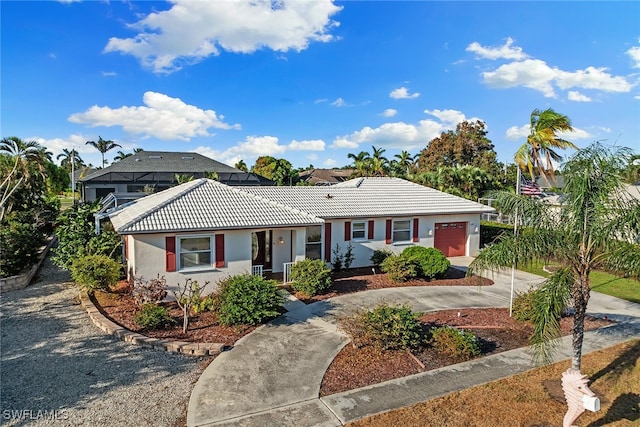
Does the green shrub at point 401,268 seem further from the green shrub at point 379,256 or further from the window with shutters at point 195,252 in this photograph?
the window with shutters at point 195,252

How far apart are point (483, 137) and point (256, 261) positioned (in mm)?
39842

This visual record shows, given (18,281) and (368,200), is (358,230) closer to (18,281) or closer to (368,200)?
(368,200)

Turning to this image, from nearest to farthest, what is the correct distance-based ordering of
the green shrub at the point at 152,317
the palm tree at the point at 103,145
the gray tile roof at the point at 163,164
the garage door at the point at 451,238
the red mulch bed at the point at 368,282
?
the green shrub at the point at 152,317, the red mulch bed at the point at 368,282, the garage door at the point at 451,238, the gray tile roof at the point at 163,164, the palm tree at the point at 103,145

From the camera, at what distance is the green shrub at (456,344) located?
903 centimetres

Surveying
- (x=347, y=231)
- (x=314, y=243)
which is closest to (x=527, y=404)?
(x=314, y=243)

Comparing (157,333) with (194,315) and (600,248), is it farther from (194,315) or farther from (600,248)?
(600,248)

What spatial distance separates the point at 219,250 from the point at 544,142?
13.5 meters

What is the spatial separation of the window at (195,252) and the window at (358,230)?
24.0 ft

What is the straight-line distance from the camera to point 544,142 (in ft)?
51.2

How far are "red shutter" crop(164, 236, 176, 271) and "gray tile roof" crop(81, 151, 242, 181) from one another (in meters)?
27.6

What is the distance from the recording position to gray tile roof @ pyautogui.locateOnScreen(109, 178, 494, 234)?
43.2 feet

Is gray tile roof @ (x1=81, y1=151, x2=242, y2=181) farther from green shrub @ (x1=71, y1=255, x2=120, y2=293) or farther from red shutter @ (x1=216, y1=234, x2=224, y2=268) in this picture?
red shutter @ (x1=216, y1=234, x2=224, y2=268)

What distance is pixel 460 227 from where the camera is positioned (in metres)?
21.4

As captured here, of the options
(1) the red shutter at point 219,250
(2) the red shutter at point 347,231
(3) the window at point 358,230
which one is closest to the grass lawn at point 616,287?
(3) the window at point 358,230
